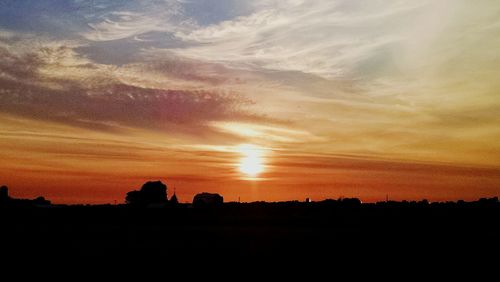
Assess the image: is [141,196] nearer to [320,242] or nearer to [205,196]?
[205,196]

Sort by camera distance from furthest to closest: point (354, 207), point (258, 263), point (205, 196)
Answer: point (205, 196) < point (354, 207) < point (258, 263)

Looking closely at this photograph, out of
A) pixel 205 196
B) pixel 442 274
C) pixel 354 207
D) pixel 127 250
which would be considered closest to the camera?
pixel 442 274

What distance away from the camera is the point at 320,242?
3394cm

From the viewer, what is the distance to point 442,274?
21.4 metres

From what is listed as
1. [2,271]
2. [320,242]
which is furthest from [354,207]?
[2,271]

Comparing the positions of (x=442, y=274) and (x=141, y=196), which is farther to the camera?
(x=141, y=196)

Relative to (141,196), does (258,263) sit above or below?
below

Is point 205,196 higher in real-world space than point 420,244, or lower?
higher

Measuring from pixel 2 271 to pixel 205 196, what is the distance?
8499cm

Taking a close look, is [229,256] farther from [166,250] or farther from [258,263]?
[166,250]

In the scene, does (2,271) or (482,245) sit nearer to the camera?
(2,271)

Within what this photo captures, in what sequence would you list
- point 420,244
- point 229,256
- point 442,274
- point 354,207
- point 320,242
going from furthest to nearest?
point 354,207 < point 320,242 < point 420,244 < point 229,256 < point 442,274

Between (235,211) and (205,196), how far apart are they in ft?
104

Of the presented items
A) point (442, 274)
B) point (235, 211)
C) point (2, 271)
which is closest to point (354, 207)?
point (235, 211)
